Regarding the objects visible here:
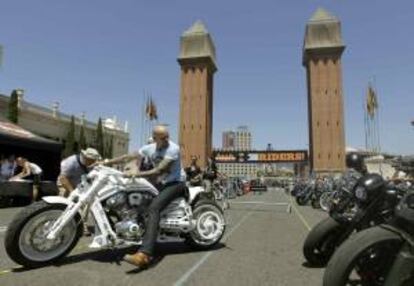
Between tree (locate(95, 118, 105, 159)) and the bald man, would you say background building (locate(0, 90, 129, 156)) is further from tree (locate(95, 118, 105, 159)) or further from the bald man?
the bald man

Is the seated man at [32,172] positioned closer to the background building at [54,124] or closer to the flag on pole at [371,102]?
the background building at [54,124]

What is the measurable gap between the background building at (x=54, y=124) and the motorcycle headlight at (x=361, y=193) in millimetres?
48249

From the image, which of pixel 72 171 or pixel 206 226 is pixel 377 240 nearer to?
pixel 206 226

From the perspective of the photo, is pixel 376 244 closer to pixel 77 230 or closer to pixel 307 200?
pixel 77 230

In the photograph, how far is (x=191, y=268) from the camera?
477 cm

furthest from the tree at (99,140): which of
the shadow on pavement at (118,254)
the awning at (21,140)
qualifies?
the shadow on pavement at (118,254)

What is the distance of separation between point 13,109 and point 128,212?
2234 inches

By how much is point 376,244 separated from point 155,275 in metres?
2.26

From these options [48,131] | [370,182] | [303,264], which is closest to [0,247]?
[303,264]

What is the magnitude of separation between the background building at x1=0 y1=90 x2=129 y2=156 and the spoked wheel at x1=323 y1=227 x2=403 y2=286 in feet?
161

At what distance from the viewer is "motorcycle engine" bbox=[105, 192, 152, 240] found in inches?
193

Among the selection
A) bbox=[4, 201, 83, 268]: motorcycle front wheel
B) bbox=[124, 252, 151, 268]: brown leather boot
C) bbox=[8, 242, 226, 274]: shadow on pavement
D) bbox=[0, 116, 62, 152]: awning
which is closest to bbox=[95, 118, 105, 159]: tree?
bbox=[0, 116, 62, 152]: awning

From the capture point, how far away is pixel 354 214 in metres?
4.21

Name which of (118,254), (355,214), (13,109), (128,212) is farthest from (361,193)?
(13,109)
